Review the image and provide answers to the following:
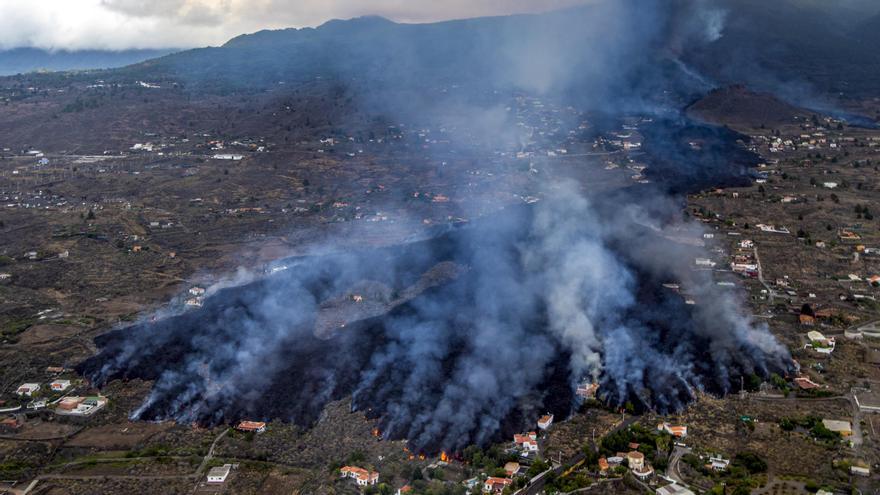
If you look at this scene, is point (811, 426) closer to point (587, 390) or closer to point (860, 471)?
point (860, 471)

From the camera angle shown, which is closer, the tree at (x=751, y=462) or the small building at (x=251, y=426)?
the tree at (x=751, y=462)

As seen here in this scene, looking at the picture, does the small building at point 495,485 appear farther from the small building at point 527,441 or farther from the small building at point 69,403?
the small building at point 69,403

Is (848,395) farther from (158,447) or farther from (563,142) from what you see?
(563,142)

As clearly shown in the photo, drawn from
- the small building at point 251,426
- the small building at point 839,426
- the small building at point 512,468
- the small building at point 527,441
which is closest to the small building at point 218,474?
the small building at point 251,426

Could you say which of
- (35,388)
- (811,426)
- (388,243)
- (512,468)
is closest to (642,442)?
(512,468)

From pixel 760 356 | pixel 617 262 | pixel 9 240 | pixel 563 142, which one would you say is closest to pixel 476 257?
pixel 617 262

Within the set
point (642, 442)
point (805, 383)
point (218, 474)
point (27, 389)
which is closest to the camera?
point (218, 474)
